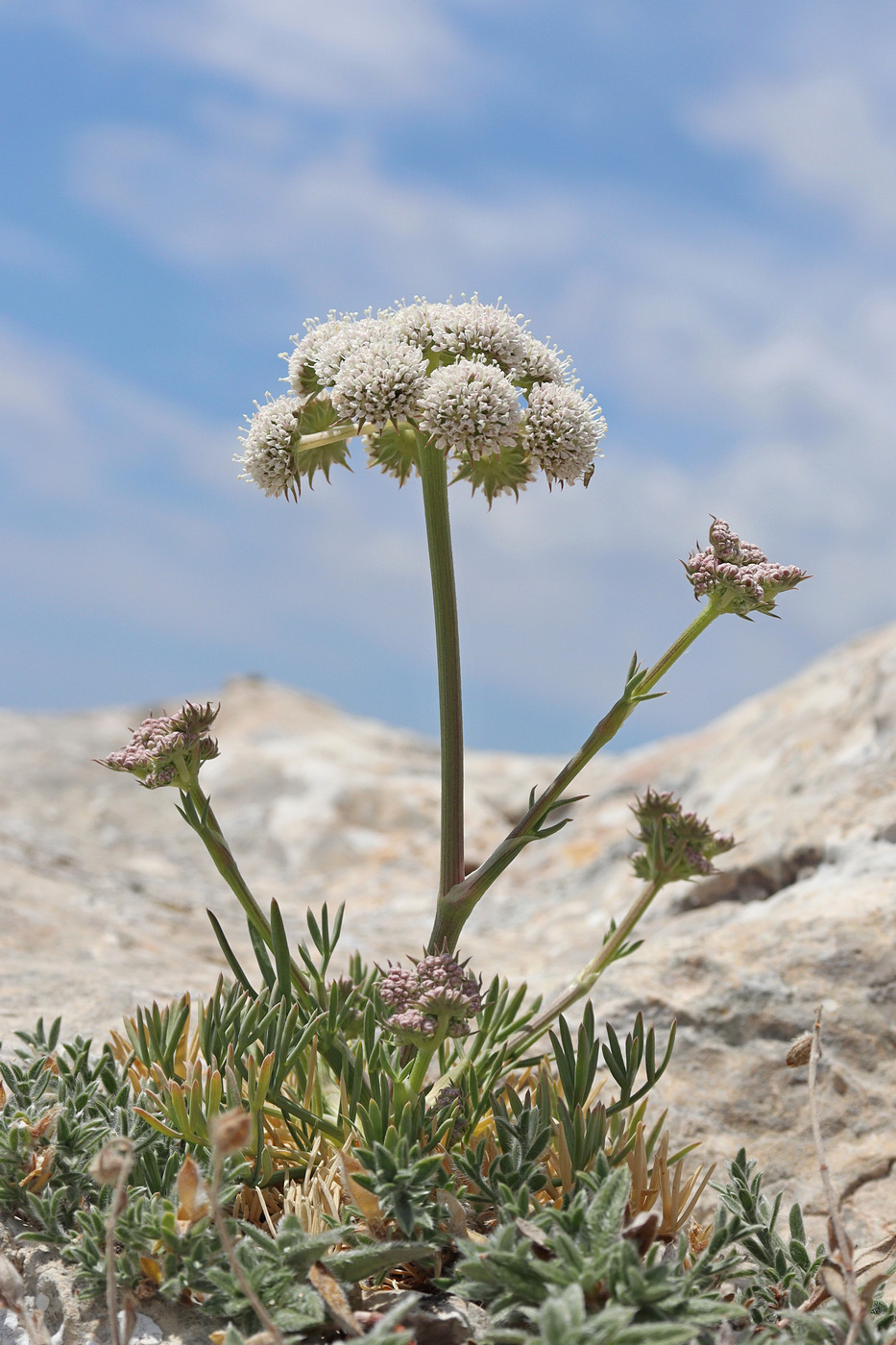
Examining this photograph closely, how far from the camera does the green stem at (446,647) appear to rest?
352 centimetres

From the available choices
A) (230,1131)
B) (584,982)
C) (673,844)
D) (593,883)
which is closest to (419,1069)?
(584,982)

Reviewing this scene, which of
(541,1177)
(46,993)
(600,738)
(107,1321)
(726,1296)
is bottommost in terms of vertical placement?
(726,1296)

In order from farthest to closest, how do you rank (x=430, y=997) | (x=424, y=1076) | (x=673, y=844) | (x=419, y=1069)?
(x=673, y=844)
(x=424, y=1076)
(x=419, y=1069)
(x=430, y=997)

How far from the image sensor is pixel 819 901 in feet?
18.9

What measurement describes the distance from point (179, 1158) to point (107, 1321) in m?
0.44

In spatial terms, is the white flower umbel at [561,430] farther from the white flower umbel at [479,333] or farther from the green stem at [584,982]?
the green stem at [584,982]

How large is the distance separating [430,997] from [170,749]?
3.68 ft

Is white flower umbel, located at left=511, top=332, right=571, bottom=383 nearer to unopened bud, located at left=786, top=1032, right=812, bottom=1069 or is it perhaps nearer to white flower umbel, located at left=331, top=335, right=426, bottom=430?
white flower umbel, located at left=331, top=335, right=426, bottom=430

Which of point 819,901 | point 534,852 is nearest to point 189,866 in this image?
point 534,852

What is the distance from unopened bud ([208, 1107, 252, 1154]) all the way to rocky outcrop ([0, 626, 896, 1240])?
8.91 feet

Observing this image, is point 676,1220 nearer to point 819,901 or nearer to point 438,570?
point 438,570

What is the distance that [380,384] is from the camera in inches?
128

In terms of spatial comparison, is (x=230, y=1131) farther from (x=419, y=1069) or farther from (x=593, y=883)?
(x=593, y=883)

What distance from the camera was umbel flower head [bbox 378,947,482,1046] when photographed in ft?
9.89
